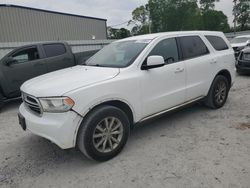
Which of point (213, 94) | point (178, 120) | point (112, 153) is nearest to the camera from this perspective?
point (112, 153)

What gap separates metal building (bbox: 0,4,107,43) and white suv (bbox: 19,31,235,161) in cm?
1529

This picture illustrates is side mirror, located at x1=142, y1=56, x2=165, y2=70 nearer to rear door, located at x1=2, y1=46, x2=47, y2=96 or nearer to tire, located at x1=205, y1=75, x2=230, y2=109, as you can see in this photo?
tire, located at x1=205, y1=75, x2=230, y2=109

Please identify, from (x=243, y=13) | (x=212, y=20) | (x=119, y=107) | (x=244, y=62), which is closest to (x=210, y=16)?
(x=212, y=20)

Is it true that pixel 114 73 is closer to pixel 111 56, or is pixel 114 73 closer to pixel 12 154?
pixel 111 56

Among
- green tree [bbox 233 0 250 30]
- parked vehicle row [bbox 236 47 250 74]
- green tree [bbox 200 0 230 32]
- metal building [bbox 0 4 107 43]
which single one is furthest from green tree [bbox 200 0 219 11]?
parked vehicle row [bbox 236 47 250 74]

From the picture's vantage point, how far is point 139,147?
3.45 m

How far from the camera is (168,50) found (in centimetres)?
390

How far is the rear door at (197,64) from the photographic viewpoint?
409 cm

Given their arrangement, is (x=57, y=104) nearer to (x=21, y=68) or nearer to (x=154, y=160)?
(x=154, y=160)

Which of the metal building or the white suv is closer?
the white suv

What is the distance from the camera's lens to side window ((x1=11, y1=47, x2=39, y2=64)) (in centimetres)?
630

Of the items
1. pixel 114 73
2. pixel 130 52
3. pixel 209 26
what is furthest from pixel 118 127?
pixel 209 26

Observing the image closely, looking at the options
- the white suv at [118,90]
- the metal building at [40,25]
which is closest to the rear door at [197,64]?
the white suv at [118,90]

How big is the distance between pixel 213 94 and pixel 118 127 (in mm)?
2574
